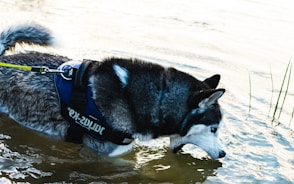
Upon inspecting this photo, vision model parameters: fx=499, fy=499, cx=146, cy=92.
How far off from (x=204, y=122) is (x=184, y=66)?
12.1 feet

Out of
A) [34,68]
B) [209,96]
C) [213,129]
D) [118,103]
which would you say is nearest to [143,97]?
[118,103]

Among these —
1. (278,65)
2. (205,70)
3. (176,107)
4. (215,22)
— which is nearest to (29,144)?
(176,107)

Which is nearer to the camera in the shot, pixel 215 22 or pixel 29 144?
pixel 29 144

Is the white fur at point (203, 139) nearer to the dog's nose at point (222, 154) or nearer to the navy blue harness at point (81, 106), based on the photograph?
the dog's nose at point (222, 154)

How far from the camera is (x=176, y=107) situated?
5.38m

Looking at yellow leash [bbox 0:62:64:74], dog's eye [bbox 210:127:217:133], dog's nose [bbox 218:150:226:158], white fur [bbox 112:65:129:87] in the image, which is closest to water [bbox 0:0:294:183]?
dog's nose [bbox 218:150:226:158]

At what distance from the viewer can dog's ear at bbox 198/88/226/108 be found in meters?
5.19

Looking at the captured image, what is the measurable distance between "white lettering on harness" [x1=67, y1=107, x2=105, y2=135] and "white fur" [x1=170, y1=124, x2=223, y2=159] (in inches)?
34.4

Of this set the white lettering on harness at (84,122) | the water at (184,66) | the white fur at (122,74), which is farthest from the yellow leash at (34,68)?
the water at (184,66)

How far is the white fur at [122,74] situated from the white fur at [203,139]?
91cm

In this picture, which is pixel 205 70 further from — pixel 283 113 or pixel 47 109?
pixel 47 109

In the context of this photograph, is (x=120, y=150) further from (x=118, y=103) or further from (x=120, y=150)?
(x=118, y=103)

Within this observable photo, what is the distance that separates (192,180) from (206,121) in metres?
0.85

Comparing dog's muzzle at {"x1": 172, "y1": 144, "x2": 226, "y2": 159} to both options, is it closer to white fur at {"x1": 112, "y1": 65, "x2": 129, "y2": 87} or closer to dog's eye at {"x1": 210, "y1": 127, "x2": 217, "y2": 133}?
dog's eye at {"x1": 210, "y1": 127, "x2": 217, "y2": 133}
